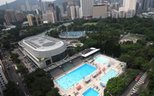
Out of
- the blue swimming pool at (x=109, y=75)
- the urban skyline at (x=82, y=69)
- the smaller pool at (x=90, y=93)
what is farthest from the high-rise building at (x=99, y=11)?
the smaller pool at (x=90, y=93)

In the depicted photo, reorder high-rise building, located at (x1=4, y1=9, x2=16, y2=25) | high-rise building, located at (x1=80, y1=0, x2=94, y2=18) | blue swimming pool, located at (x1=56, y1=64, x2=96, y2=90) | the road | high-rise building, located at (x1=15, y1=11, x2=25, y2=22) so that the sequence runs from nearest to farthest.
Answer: the road
blue swimming pool, located at (x1=56, y1=64, x2=96, y2=90)
high-rise building, located at (x1=4, y1=9, x2=16, y2=25)
high-rise building, located at (x1=80, y1=0, x2=94, y2=18)
high-rise building, located at (x1=15, y1=11, x2=25, y2=22)

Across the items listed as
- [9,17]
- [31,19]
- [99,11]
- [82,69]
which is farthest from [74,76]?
[9,17]

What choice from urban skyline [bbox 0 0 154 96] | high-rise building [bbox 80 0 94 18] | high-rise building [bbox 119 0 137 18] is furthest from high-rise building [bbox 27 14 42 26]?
high-rise building [bbox 119 0 137 18]

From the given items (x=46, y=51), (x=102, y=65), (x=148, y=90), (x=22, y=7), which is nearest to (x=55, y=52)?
(x=46, y=51)

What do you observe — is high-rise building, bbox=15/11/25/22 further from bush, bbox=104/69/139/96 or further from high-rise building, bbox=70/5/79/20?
bush, bbox=104/69/139/96

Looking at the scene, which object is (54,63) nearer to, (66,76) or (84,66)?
(66,76)

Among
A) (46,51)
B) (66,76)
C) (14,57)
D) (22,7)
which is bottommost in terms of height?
(66,76)
